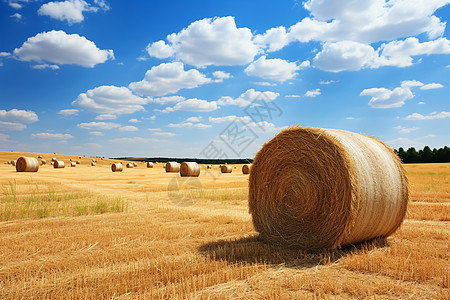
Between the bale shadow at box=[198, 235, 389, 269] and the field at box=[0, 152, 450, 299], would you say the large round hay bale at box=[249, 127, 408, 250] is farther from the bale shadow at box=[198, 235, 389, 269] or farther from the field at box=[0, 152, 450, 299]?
the field at box=[0, 152, 450, 299]

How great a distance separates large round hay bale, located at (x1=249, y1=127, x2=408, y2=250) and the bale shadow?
0.64ft

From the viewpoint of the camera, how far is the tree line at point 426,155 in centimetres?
6762

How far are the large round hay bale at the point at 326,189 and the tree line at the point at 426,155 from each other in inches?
2702

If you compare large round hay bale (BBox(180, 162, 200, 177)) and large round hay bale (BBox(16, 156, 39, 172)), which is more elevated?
large round hay bale (BBox(16, 156, 39, 172))

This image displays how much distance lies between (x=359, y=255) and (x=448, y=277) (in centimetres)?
140

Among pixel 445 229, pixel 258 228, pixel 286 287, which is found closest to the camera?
pixel 286 287

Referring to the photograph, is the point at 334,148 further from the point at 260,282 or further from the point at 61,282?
the point at 61,282

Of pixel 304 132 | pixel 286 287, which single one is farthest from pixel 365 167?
pixel 286 287

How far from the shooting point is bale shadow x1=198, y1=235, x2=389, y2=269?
5.54 metres

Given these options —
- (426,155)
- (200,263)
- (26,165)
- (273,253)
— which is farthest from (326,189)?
(426,155)

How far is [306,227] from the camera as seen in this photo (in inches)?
259

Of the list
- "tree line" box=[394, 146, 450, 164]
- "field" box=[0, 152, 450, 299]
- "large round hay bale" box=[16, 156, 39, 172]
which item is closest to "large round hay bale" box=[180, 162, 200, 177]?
"large round hay bale" box=[16, 156, 39, 172]

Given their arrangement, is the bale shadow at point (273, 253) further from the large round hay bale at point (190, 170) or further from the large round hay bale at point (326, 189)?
the large round hay bale at point (190, 170)

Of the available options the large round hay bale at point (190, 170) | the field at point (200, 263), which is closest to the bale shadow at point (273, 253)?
the field at point (200, 263)
